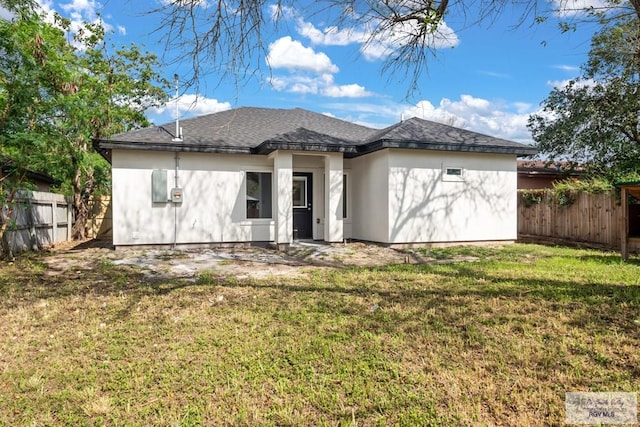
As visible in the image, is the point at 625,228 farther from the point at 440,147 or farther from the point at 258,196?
the point at 258,196

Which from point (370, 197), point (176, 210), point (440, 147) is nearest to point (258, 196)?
point (176, 210)

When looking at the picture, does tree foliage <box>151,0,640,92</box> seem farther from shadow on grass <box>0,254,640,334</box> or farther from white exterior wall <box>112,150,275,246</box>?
white exterior wall <box>112,150,275,246</box>

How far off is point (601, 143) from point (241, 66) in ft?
50.1

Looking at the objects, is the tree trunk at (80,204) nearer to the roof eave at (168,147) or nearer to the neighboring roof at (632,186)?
the roof eave at (168,147)

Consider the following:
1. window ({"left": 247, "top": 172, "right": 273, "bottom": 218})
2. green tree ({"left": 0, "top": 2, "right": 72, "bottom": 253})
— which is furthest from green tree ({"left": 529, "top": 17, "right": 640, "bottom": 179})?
green tree ({"left": 0, "top": 2, "right": 72, "bottom": 253})

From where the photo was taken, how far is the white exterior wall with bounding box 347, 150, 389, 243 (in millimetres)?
10320

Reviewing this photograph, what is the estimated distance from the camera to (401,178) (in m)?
10.3

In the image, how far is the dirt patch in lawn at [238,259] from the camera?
7074 mm

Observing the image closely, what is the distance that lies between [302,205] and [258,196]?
135 centimetres

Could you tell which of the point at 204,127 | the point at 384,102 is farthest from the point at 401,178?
the point at 204,127

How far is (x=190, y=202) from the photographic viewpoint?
10414mm

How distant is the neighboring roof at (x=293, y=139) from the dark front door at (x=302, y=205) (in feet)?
4.39

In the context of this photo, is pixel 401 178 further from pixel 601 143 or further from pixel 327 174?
pixel 601 143

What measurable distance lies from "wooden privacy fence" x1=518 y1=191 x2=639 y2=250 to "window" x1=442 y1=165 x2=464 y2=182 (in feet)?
10.8
